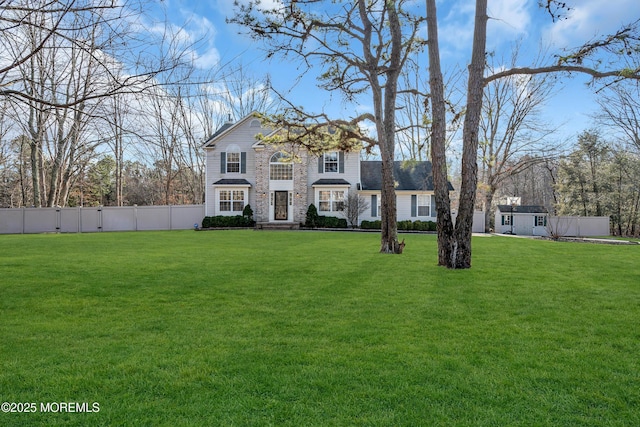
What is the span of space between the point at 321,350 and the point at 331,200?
20873mm

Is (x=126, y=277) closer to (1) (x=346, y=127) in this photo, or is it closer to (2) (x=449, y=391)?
(2) (x=449, y=391)

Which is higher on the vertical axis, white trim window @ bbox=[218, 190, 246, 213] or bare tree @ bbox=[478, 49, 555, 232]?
bare tree @ bbox=[478, 49, 555, 232]

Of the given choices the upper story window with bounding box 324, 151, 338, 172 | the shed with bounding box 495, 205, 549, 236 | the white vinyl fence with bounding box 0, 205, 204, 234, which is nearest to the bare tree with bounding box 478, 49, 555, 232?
the shed with bounding box 495, 205, 549, 236

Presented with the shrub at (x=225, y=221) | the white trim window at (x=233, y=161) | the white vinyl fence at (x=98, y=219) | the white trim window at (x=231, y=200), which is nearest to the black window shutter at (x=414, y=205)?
the shrub at (x=225, y=221)

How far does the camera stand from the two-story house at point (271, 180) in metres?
23.7

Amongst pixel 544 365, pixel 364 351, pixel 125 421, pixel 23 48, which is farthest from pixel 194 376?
pixel 23 48

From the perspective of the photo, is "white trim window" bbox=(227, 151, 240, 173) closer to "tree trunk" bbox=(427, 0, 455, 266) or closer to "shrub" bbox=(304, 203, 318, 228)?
"shrub" bbox=(304, 203, 318, 228)

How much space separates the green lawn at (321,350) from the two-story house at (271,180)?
1700 centimetres

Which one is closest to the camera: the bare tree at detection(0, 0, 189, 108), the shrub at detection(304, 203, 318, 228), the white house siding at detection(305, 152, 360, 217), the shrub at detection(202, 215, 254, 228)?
the bare tree at detection(0, 0, 189, 108)

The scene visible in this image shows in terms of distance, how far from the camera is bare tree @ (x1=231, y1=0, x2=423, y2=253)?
1027cm

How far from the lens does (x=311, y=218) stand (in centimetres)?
2320

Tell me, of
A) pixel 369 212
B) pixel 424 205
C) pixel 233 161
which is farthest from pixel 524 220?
pixel 233 161

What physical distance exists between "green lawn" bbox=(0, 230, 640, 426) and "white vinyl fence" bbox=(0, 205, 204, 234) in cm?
1814

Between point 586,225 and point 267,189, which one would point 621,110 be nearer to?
point 586,225
